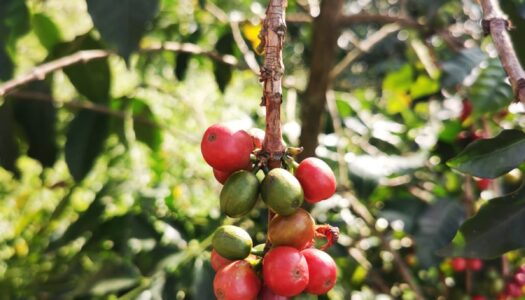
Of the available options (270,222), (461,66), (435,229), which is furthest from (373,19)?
(270,222)

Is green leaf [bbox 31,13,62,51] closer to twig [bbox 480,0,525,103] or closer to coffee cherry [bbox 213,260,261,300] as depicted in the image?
A: coffee cherry [bbox 213,260,261,300]

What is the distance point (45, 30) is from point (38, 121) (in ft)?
0.98

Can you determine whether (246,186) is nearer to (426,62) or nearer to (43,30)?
(43,30)

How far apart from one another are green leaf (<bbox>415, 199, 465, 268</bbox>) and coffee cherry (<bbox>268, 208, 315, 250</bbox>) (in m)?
0.64

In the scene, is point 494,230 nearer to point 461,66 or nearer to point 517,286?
point 461,66

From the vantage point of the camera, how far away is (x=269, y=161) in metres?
0.61

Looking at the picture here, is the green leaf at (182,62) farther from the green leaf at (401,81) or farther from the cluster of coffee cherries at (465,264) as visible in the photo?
the cluster of coffee cherries at (465,264)

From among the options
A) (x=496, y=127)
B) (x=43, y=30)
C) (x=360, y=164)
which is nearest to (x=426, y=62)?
(x=496, y=127)

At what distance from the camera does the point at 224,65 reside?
1.55 meters

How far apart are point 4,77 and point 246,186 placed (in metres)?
0.84

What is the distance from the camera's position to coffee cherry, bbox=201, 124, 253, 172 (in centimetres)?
62

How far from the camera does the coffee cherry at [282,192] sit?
0.58 meters

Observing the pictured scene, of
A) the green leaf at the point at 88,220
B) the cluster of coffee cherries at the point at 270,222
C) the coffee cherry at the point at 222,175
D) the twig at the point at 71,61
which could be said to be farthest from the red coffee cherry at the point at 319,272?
the green leaf at the point at 88,220

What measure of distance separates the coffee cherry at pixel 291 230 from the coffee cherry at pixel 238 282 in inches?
1.7
